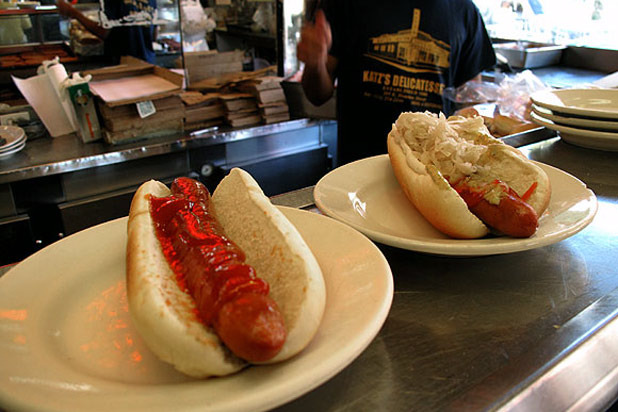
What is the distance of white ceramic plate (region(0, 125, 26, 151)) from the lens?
3524 millimetres

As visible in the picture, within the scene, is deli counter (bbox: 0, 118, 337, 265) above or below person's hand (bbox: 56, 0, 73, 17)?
below

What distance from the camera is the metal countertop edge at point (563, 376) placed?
936mm

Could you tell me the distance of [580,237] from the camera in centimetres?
158

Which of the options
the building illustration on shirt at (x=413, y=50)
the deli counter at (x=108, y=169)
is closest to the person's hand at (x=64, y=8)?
the deli counter at (x=108, y=169)

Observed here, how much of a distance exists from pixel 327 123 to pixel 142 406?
13.9ft

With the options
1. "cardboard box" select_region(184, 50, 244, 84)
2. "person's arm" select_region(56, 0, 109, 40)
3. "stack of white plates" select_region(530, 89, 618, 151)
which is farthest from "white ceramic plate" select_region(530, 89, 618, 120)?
"person's arm" select_region(56, 0, 109, 40)

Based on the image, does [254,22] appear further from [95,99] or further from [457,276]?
[457,276]

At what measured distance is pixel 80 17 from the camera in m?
5.16

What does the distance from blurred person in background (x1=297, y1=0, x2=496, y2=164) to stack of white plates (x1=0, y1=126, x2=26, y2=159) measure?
87.6 inches

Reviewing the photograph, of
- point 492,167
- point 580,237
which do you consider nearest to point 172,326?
point 492,167

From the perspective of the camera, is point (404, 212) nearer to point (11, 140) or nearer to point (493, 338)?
point (493, 338)

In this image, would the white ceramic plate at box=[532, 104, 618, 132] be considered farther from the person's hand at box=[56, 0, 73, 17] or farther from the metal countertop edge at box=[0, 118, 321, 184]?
the person's hand at box=[56, 0, 73, 17]

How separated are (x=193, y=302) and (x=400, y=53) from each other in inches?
125

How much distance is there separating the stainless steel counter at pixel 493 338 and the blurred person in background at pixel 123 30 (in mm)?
4512
